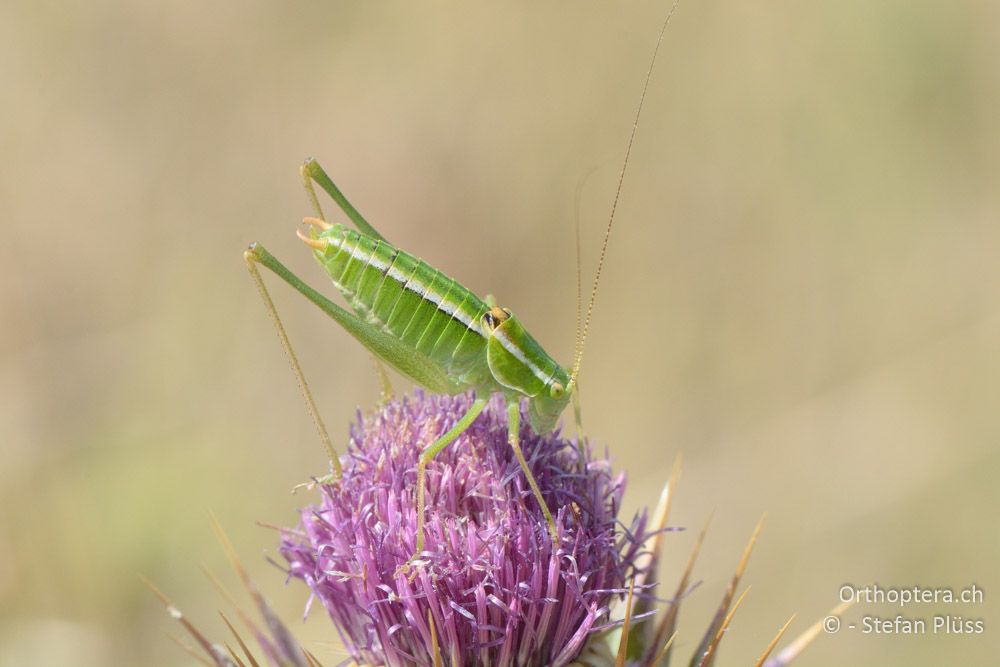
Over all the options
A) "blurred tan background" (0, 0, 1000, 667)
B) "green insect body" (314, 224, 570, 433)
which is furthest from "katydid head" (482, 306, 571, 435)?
"blurred tan background" (0, 0, 1000, 667)

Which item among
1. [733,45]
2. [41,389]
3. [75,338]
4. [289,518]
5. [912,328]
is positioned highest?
[733,45]

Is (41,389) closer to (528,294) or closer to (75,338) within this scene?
(75,338)

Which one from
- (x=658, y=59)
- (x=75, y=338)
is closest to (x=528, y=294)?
(x=658, y=59)

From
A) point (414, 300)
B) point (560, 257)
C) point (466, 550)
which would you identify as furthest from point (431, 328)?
point (560, 257)

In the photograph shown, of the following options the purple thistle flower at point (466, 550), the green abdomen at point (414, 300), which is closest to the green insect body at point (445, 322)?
the green abdomen at point (414, 300)

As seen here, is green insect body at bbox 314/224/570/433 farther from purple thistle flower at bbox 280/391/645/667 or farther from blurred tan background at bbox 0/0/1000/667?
blurred tan background at bbox 0/0/1000/667

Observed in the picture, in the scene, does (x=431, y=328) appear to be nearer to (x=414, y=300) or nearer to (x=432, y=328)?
(x=432, y=328)
